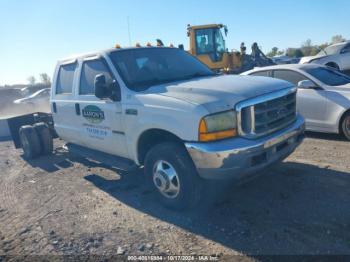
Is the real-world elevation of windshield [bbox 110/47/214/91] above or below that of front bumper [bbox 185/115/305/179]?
above

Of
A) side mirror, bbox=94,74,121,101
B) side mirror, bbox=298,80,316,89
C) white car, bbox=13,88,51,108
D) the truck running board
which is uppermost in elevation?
side mirror, bbox=94,74,121,101

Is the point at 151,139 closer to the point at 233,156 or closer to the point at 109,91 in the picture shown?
the point at 109,91

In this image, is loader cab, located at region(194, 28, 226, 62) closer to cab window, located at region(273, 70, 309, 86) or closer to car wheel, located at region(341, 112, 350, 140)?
cab window, located at region(273, 70, 309, 86)

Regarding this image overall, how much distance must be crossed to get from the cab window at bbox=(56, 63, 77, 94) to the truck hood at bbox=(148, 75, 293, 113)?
203cm

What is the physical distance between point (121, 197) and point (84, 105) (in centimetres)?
156

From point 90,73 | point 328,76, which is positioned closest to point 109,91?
point 90,73

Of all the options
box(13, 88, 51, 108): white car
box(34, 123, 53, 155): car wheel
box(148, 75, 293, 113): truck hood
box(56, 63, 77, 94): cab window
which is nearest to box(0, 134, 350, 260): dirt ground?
box(148, 75, 293, 113): truck hood

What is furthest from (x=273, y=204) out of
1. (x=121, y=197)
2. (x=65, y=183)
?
(x=65, y=183)

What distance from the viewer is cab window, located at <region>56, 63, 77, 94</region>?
589cm

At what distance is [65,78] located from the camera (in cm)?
612

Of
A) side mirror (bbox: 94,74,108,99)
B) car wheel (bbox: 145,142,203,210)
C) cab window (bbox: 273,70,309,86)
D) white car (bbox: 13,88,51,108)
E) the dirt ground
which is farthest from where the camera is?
white car (bbox: 13,88,51,108)

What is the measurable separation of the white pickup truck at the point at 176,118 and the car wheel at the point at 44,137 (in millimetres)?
2440

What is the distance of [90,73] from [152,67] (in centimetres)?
105

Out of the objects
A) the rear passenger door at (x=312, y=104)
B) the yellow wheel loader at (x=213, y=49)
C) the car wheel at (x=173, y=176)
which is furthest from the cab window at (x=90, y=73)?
the yellow wheel loader at (x=213, y=49)
